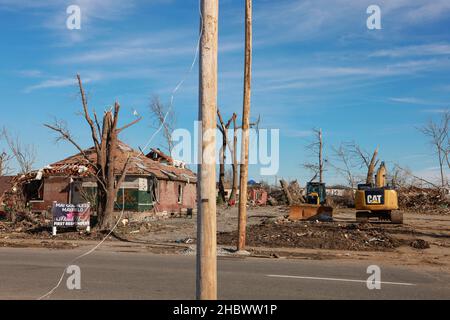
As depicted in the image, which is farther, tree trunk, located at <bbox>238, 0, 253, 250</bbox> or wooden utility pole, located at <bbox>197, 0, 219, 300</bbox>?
tree trunk, located at <bbox>238, 0, 253, 250</bbox>

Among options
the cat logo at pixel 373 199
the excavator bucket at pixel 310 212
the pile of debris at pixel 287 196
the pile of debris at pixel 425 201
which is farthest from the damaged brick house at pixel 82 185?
the pile of debris at pixel 425 201

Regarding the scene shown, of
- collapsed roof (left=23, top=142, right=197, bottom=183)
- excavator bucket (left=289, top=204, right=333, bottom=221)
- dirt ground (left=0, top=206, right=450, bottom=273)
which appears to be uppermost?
collapsed roof (left=23, top=142, right=197, bottom=183)

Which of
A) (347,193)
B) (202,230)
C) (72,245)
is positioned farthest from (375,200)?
(347,193)

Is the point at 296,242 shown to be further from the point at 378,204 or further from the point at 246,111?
the point at 378,204

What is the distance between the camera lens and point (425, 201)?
44.8 m

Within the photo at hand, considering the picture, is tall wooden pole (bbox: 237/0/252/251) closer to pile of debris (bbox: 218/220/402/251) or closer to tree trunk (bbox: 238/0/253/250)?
tree trunk (bbox: 238/0/253/250)

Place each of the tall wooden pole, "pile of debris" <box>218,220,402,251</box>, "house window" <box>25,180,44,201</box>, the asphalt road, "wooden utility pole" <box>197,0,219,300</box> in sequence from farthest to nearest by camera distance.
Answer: "house window" <box>25,180,44,201</box>, "pile of debris" <box>218,220,402,251</box>, the tall wooden pole, the asphalt road, "wooden utility pole" <box>197,0,219,300</box>

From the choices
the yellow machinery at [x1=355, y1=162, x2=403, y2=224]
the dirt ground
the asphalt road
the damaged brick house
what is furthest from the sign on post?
the yellow machinery at [x1=355, y1=162, x2=403, y2=224]

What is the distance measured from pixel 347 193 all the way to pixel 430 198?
32.2 ft

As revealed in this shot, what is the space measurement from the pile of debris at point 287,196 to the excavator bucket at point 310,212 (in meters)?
22.0

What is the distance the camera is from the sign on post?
21781 millimetres

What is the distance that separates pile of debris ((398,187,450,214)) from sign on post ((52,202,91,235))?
99.3ft

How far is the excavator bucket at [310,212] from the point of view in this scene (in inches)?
1072

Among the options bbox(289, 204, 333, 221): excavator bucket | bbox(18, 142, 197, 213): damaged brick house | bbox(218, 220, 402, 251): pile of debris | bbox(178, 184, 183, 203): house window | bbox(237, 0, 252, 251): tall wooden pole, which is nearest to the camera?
bbox(237, 0, 252, 251): tall wooden pole
